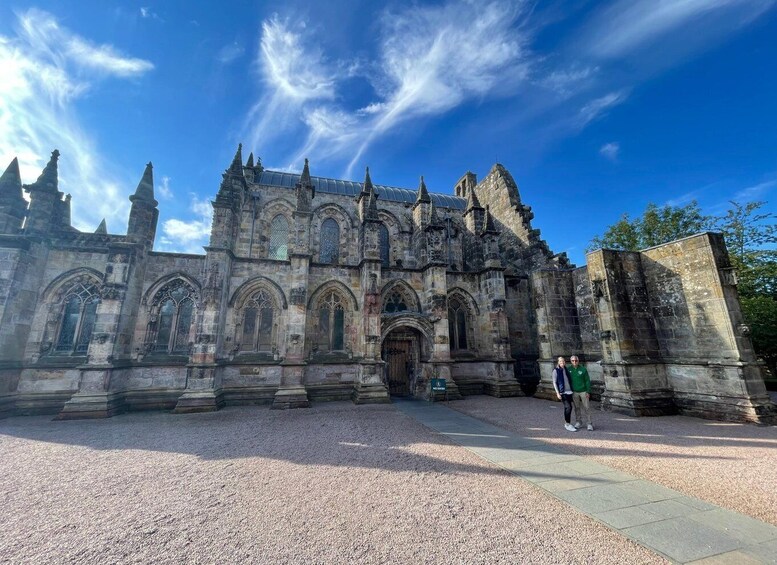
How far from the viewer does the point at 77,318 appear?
1273 centimetres

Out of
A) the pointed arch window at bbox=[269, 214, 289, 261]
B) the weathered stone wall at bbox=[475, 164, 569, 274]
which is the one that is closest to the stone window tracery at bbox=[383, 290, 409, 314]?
the weathered stone wall at bbox=[475, 164, 569, 274]

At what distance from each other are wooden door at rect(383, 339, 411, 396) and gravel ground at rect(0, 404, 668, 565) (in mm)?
7292

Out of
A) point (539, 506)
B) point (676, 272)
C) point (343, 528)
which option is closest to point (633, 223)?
point (676, 272)

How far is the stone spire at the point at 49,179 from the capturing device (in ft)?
42.1

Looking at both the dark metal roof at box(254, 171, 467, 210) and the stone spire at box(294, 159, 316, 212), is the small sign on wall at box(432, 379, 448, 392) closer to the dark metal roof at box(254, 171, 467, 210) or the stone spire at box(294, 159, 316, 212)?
the stone spire at box(294, 159, 316, 212)

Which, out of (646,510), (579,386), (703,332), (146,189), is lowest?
(646,510)

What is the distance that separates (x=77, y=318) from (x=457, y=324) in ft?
56.0

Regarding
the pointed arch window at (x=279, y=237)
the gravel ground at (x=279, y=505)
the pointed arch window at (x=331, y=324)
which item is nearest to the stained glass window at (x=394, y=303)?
the pointed arch window at (x=331, y=324)

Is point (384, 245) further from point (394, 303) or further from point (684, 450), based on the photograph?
point (684, 450)

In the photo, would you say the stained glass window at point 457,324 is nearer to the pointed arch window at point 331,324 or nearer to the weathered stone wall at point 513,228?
the weathered stone wall at point 513,228

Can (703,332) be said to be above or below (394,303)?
below

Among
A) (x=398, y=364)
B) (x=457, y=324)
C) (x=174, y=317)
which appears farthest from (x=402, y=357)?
(x=174, y=317)

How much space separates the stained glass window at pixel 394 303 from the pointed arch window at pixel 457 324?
269 centimetres

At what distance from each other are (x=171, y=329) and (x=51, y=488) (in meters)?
8.87
